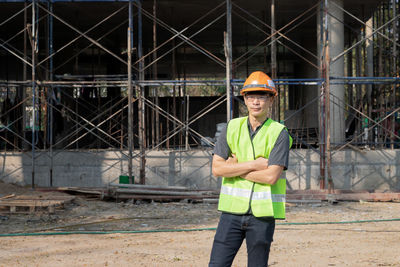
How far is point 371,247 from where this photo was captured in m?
7.46

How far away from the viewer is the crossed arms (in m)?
3.40

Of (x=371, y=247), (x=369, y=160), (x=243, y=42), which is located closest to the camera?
(x=371, y=247)

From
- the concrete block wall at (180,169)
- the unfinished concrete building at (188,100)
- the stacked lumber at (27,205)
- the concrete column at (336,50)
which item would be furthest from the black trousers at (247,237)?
the concrete column at (336,50)

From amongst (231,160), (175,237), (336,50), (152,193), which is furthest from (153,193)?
(231,160)

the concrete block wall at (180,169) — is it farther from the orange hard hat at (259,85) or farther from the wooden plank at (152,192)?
the orange hard hat at (259,85)

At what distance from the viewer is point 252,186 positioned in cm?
347

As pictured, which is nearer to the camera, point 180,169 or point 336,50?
point 180,169

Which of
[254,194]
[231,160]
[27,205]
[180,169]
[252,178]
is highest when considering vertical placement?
[231,160]

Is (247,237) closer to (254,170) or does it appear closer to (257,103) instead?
(254,170)

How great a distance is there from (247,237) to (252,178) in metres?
0.39

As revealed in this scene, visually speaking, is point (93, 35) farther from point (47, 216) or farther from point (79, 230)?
point (79, 230)

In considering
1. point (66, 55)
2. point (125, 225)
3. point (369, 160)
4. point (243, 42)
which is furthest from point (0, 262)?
point (243, 42)

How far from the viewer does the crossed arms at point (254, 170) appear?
11.1 feet

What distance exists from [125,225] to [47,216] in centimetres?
202
